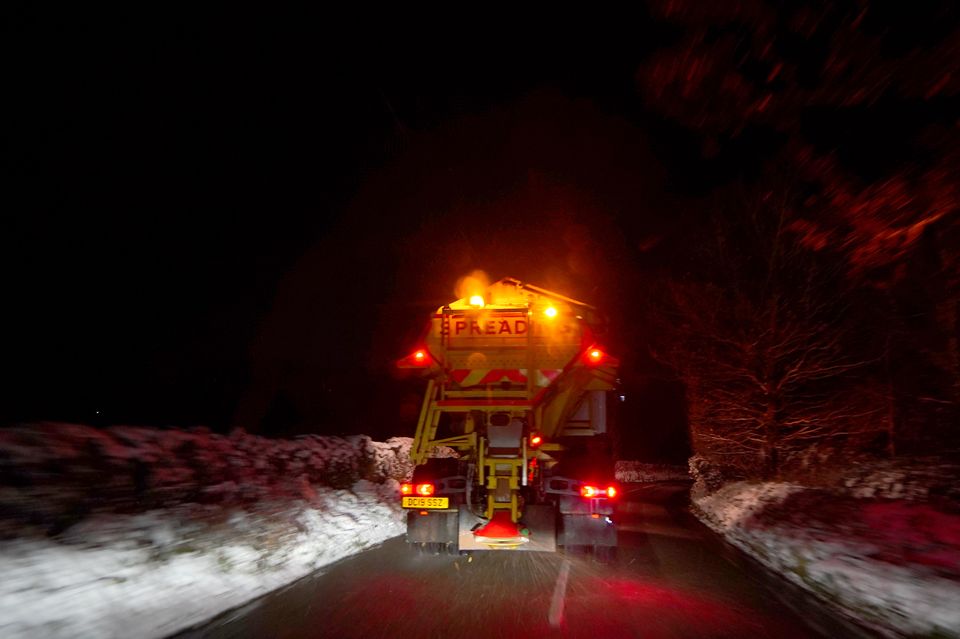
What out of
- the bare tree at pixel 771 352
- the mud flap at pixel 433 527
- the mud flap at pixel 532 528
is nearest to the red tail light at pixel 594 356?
the mud flap at pixel 532 528

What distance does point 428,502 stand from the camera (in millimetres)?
10062

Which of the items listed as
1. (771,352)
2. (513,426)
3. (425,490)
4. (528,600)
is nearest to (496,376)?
(513,426)

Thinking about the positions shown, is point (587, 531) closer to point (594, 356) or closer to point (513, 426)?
point (513, 426)

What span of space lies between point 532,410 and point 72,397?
1792cm

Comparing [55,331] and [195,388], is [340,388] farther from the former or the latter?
[55,331]

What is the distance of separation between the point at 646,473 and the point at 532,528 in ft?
105

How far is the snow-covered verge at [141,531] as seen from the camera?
6.25 metres

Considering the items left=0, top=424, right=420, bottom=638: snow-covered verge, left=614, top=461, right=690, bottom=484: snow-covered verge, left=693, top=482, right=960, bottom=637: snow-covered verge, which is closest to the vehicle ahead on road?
left=0, top=424, right=420, bottom=638: snow-covered verge

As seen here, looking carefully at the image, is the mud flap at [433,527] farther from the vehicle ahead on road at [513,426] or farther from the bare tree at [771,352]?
the bare tree at [771,352]

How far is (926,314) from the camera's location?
14.8m

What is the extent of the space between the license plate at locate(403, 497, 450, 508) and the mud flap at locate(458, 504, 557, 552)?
0.27 m

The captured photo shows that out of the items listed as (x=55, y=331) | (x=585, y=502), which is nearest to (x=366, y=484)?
(x=585, y=502)

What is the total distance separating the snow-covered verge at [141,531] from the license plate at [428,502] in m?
1.42

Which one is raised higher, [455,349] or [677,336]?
[677,336]
